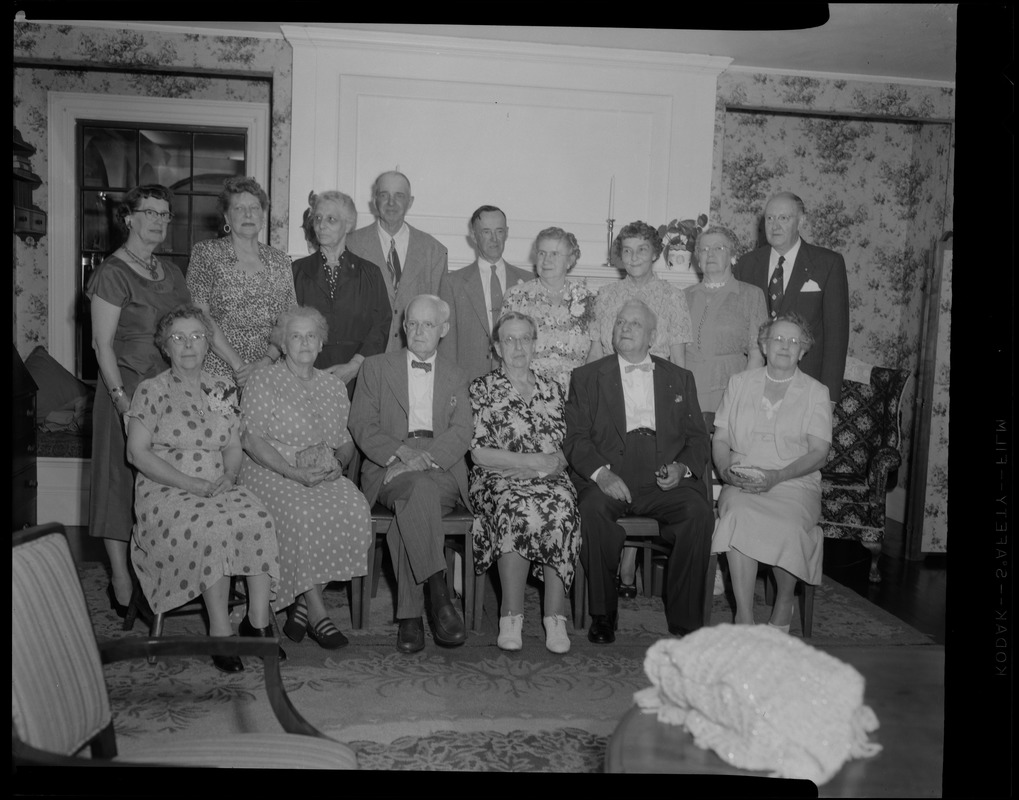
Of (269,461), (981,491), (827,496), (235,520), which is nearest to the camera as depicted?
(981,491)

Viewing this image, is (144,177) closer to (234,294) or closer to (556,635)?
(234,294)

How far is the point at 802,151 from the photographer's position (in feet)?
18.5

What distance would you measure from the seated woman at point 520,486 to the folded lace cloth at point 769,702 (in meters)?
1.60

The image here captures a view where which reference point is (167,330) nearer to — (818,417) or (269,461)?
(269,461)

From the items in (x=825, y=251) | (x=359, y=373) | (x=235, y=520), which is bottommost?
(x=235, y=520)

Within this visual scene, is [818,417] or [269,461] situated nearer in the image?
[269,461]

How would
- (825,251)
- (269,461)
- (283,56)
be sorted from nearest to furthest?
(269,461)
(825,251)
(283,56)

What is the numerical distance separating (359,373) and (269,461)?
0.51m

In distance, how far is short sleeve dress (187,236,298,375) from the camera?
3617 mm

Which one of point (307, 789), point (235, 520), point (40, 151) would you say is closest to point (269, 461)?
point (235, 520)

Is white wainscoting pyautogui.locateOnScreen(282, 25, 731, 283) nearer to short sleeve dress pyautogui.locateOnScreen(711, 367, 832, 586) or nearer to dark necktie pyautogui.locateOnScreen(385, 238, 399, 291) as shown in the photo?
dark necktie pyautogui.locateOnScreen(385, 238, 399, 291)

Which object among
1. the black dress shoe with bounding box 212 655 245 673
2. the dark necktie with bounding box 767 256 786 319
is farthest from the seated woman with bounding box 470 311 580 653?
the dark necktie with bounding box 767 256 786 319

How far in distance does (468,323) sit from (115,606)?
6.01 ft

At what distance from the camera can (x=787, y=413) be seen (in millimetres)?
3506
